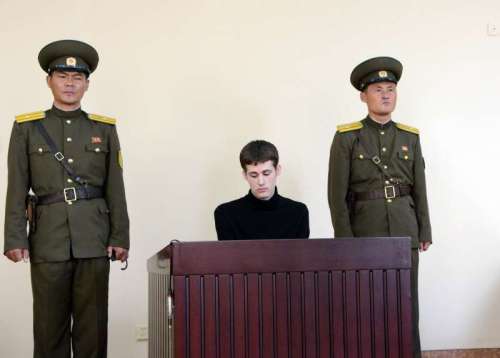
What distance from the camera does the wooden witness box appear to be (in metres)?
1.45

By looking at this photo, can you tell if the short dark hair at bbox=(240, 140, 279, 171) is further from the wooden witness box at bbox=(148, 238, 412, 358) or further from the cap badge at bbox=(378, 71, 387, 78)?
the wooden witness box at bbox=(148, 238, 412, 358)

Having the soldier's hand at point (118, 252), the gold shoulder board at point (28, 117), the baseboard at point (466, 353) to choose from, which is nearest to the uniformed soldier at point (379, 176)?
the soldier's hand at point (118, 252)

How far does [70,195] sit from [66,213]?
7 cm

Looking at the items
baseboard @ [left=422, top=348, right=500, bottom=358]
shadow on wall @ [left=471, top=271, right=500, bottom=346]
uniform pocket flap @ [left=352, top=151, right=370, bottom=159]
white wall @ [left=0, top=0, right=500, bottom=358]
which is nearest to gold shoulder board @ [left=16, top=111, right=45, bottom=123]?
white wall @ [left=0, top=0, right=500, bottom=358]

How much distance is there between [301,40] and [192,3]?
1.97 feet

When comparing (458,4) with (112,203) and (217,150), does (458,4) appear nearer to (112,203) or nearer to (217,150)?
(217,150)

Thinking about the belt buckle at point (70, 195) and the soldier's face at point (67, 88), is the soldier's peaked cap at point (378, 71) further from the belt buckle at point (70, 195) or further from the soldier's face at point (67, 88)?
the belt buckle at point (70, 195)

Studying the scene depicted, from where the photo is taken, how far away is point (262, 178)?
7.89 feet

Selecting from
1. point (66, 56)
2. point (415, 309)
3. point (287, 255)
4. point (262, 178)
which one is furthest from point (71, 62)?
point (415, 309)

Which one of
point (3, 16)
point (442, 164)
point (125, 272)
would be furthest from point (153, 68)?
point (442, 164)

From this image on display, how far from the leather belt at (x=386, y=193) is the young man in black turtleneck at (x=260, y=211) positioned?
308 millimetres

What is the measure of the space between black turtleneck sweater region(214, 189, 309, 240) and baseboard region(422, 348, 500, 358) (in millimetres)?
1360

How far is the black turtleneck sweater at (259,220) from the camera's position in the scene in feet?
7.97

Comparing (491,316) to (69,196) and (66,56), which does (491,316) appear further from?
(66,56)
